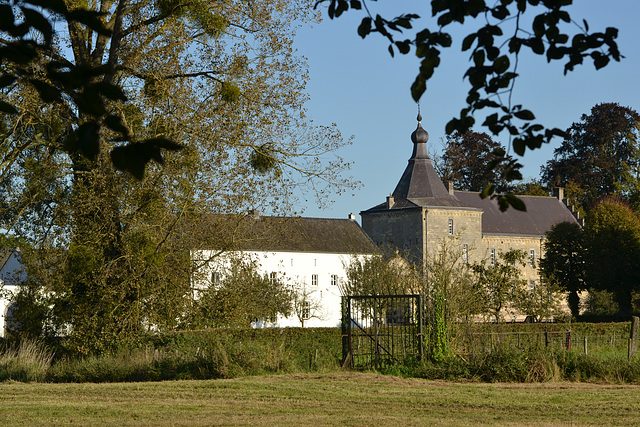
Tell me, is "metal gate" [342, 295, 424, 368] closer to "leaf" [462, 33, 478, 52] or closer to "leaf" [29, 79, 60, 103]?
"leaf" [462, 33, 478, 52]

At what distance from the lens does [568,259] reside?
51.3 metres

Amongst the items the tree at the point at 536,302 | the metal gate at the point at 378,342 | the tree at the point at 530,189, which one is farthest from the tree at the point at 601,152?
the metal gate at the point at 378,342

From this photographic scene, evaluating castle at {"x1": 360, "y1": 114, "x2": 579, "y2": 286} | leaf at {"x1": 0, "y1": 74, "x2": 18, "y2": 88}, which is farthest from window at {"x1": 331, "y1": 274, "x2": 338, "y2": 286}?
leaf at {"x1": 0, "y1": 74, "x2": 18, "y2": 88}

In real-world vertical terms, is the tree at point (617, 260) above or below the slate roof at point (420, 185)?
below

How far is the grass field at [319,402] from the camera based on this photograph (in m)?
9.87

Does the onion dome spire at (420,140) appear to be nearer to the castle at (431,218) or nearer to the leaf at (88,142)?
the castle at (431,218)

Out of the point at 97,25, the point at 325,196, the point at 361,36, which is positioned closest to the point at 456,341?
the point at 325,196

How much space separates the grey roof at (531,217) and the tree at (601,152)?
85.9 inches

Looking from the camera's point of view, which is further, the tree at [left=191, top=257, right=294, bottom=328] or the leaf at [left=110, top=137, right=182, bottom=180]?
the tree at [left=191, top=257, right=294, bottom=328]

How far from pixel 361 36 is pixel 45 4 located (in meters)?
1.87

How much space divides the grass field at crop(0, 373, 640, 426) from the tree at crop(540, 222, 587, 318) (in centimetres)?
3751

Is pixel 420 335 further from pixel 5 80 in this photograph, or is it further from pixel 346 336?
pixel 5 80

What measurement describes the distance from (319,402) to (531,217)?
58.1 meters

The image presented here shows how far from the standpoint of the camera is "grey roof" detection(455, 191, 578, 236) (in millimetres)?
65625
